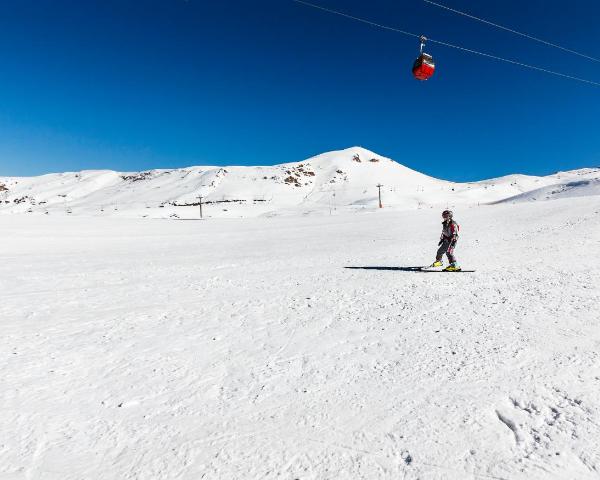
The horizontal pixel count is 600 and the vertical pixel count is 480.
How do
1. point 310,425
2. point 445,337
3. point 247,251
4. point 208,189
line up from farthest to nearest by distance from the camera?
point 208,189
point 247,251
point 445,337
point 310,425

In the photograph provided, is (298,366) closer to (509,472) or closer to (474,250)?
(509,472)

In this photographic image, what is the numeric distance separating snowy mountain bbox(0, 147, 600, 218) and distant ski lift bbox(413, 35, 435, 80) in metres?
75.8

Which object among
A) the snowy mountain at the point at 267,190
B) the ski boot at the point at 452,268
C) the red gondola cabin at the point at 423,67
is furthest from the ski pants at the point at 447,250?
the snowy mountain at the point at 267,190

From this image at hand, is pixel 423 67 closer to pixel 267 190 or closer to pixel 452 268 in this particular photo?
pixel 452 268

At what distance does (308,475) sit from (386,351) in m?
2.52

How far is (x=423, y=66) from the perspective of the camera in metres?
10.1

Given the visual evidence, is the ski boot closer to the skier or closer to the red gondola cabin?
the skier

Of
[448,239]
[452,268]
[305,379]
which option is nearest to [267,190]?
[448,239]

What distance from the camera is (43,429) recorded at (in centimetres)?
342

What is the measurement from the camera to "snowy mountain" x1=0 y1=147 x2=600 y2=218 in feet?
361

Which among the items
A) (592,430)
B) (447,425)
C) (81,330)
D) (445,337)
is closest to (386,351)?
(445,337)

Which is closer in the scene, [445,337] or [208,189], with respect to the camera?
[445,337]

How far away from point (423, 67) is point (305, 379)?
905 centimetres

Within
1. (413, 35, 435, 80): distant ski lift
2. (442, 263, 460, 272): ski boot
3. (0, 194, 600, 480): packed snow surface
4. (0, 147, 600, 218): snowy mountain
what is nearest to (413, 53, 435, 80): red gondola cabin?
(413, 35, 435, 80): distant ski lift
